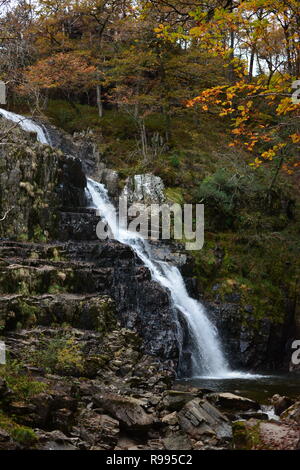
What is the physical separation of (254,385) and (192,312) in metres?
3.06

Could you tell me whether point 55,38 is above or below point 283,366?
above

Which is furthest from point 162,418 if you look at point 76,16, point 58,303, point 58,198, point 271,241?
point 76,16

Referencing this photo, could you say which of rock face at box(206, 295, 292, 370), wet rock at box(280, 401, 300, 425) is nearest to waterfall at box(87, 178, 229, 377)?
rock face at box(206, 295, 292, 370)

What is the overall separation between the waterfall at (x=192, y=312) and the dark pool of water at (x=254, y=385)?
2.53 ft

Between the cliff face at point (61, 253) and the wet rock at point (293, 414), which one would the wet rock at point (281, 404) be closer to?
the wet rock at point (293, 414)

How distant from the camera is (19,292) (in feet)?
33.2

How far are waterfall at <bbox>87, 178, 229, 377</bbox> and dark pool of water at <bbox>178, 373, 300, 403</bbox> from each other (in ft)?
2.53

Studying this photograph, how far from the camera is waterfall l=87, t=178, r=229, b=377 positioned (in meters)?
12.6

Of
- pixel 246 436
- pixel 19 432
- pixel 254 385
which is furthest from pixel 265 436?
pixel 254 385

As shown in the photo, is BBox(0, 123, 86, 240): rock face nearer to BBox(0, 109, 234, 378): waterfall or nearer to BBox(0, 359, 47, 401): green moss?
BBox(0, 109, 234, 378): waterfall

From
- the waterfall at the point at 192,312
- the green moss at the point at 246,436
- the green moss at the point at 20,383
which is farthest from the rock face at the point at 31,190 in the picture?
the green moss at the point at 246,436

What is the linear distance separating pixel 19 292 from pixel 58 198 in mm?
5406

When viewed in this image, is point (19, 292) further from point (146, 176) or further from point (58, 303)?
point (146, 176)
